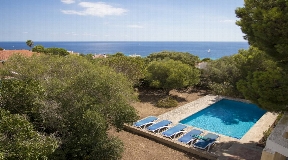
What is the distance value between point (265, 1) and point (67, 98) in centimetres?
877

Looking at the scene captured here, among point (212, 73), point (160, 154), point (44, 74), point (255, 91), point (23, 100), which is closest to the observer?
point (23, 100)

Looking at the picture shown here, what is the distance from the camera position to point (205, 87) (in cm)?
2664

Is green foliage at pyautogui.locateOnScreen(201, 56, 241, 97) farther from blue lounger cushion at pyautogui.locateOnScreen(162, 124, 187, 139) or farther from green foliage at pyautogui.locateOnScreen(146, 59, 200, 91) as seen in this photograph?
blue lounger cushion at pyautogui.locateOnScreen(162, 124, 187, 139)

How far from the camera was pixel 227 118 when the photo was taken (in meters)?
18.7

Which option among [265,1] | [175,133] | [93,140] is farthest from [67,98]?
[265,1]

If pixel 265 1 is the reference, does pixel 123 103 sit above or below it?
below

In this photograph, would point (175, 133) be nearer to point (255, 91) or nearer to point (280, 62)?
point (255, 91)

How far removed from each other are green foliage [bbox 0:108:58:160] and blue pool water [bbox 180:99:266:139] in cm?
1174

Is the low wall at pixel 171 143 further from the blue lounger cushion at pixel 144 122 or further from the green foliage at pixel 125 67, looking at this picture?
the green foliage at pixel 125 67

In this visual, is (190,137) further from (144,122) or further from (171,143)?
(144,122)

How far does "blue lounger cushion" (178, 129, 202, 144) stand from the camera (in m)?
12.5

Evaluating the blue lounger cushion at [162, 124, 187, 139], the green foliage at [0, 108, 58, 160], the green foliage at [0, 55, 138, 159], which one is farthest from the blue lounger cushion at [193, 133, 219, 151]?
the green foliage at [0, 108, 58, 160]

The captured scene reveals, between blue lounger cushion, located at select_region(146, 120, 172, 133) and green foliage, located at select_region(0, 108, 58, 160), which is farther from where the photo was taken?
blue lounger cushion, located at select_region(146, 120, 172, 133)

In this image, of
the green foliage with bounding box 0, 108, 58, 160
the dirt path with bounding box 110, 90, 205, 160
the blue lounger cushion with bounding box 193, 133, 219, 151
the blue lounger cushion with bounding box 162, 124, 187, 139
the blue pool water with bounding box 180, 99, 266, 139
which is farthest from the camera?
the blue pool water with bounding box 180, 99, 266, 139
